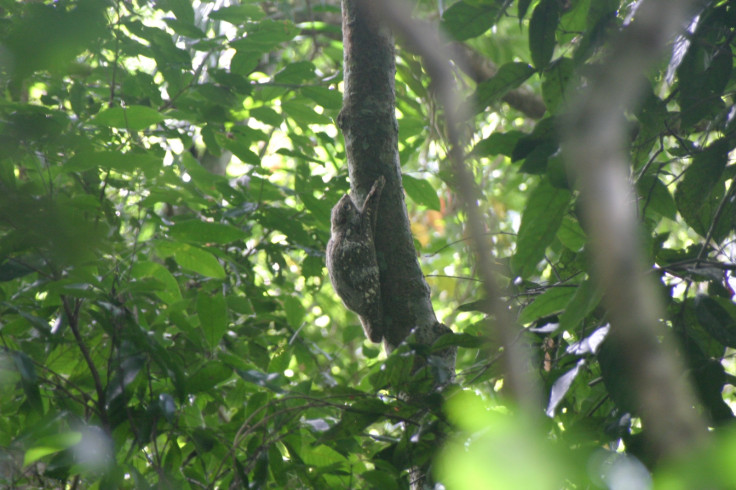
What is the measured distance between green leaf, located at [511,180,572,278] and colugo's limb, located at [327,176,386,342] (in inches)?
45.3

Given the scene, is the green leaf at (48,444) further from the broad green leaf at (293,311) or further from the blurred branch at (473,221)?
the broad green leaf at (293,311)

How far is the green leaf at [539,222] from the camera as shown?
116 cm

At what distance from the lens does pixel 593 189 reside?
0.49 meters

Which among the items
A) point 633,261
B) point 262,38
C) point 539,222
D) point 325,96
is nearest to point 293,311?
point 325,96

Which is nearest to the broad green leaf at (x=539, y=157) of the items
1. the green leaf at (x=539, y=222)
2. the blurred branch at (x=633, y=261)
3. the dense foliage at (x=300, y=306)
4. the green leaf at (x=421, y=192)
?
the dense foliage at (x=300, y=306)

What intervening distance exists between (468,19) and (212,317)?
1.25 meters

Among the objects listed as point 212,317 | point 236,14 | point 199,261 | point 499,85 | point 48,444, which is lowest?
point 48,444

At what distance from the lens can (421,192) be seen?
302 cm

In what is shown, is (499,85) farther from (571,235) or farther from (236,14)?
(236,14)

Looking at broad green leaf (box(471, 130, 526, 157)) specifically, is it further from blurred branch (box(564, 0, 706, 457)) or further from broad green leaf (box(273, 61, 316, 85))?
broad green leaf (box(273, 61, 316, 85))

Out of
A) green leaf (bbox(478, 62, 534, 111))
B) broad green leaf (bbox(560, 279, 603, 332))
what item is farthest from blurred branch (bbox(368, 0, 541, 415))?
green leaf (bbox(478, 62, 534, 111))

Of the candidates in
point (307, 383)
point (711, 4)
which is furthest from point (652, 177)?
point (307, 383)

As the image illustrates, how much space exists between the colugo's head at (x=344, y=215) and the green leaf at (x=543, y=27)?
3.44 feet

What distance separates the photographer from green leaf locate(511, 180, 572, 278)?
1161 mm
